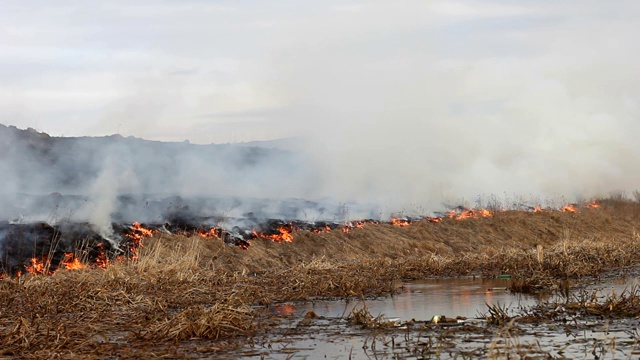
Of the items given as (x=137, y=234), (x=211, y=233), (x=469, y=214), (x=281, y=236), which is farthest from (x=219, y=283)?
(x=469, y=214)

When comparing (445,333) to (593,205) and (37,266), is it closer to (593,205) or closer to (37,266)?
(37,266)

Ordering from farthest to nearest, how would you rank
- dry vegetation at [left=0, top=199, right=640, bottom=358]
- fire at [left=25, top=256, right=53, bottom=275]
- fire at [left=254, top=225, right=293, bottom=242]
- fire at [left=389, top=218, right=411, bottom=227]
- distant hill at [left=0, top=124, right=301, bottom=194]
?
distant hill at [left=0, top=124, right=301, bottom=194]
fire at [left=389, top=218, right=411, bottom=227]
fire at [left=254, top=225, right=293, bottom=242]
fire at [left=25, top=256, right=53, bottom=275]
dry vegetation at [left=0, top=199, right=640, bottom=358]

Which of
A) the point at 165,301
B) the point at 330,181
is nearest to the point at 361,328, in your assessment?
the point at 165,301

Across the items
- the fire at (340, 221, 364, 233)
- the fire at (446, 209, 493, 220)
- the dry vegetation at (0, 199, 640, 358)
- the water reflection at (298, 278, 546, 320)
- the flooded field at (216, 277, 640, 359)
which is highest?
the fire at (446, 209, 493, 220)

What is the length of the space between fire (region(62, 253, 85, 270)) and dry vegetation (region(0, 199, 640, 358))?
4.44 ft

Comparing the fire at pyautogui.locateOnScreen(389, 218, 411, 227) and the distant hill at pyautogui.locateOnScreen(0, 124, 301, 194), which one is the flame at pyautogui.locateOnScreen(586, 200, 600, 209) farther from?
the distant hill at pyautogui.locateOnScreen(0, 124, 301, 194)

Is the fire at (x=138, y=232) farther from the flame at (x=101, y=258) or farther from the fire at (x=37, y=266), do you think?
the fire at (x=37, y=266)

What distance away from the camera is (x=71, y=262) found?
19078 mm

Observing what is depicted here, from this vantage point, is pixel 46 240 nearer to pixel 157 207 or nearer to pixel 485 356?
pixel 157 207

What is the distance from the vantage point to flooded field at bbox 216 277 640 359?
26.7 feet

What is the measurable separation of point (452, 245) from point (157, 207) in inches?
418

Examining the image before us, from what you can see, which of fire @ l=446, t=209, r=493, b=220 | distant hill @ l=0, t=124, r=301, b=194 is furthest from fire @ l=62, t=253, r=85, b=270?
fire @ l=446, t=209, r=493, b=220

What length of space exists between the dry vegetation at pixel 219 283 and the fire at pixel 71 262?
53.3 inches

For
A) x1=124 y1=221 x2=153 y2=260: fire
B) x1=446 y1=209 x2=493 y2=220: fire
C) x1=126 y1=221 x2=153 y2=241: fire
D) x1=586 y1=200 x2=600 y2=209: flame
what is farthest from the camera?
x1=586 y1=200 x2=600 y2=209: flame
